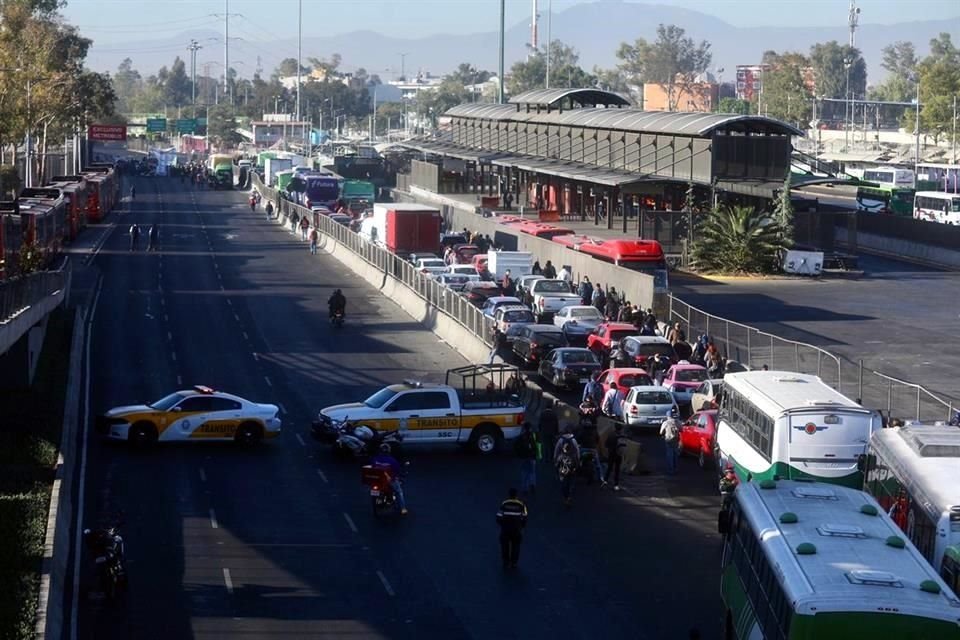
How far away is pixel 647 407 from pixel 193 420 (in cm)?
891

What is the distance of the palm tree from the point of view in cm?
5938

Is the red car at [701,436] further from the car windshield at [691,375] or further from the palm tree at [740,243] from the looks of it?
the palm tree at [740,243]

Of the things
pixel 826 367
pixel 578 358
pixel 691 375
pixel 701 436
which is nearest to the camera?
pixel 701 436

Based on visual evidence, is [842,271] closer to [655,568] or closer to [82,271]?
[82,271]

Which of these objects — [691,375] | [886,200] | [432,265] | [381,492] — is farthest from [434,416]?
[886,200]

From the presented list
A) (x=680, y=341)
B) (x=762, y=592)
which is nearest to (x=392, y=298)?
(x=680, y=341)

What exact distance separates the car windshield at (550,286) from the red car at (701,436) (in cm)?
1941

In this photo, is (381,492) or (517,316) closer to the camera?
(381,492)

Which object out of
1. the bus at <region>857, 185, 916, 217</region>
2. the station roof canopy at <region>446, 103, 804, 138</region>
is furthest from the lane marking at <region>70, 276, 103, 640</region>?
the bus at <region>857, 185, 916, 217</region>

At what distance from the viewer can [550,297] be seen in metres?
47.2

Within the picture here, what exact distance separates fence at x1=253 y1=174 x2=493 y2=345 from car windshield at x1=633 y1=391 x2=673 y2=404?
8264 mm

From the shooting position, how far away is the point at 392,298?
53156mm

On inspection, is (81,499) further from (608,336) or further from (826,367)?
(608,336)

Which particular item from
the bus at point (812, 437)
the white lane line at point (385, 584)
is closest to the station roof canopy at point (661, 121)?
the bus at point (812, 437)
